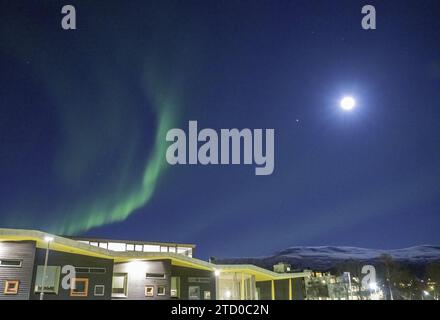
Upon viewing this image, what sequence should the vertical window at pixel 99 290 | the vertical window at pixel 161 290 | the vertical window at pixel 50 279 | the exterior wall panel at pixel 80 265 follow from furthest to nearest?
the vertical window at pixel 161 290, the vertical window at pixel 99 290, the vertical window at pixel 50 279, the exterior wall panel at pixel 80 265

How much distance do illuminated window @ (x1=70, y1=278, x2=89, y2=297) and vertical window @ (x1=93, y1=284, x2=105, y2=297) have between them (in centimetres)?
53

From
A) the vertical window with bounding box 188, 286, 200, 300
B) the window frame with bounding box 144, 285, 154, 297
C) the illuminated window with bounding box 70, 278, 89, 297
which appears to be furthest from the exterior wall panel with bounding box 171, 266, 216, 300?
the illuminated window with bounding box 70, 278, 89, 297

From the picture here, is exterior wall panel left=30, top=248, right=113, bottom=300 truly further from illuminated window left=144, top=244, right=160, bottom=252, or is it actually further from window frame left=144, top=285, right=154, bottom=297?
illuminated window left=144, top=244, right=160, bottom=252

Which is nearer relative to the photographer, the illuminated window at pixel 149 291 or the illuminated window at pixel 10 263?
the illuminated window at pixel 10 263

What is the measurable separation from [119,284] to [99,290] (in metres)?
3.11

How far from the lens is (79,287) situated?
85.4 feet

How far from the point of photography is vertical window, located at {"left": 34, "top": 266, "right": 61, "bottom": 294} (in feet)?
79.5

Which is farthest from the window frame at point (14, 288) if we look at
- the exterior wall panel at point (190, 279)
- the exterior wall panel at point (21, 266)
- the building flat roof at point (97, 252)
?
the exterior wall panel at point (190, 279)

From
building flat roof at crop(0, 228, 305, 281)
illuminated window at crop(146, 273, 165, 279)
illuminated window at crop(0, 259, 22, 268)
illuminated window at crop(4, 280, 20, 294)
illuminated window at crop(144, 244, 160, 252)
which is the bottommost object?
illuminated window at crop(4, 280, 20, 294)

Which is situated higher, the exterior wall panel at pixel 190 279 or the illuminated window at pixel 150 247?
the illuminated window at pixel 150 247

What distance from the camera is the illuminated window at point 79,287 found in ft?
84.3

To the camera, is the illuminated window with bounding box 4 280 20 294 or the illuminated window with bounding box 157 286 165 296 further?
the illuminated window with bounding box 157 286 165 296

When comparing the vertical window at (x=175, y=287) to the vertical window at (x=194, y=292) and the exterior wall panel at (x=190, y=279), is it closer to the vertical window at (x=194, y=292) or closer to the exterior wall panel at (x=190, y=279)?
the exterior wall panel at (x=190, y=279)
